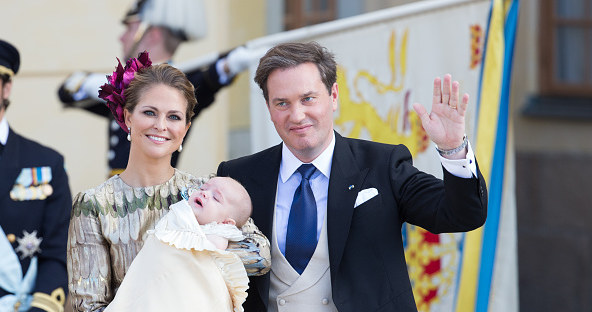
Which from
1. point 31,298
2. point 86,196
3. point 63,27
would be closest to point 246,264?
point 86,196

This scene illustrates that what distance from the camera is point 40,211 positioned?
11.0ft

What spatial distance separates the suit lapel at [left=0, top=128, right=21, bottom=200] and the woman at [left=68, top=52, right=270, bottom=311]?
87 centimetres

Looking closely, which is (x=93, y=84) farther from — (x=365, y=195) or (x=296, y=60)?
(x=365, y=195)

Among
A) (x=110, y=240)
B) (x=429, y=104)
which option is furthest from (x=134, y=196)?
(x=429, y=104)

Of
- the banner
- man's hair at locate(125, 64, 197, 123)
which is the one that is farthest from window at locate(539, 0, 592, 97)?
man's hair at locate(125, 64, 197, 123)

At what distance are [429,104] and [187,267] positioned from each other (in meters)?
1.76

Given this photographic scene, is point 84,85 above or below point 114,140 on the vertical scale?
above

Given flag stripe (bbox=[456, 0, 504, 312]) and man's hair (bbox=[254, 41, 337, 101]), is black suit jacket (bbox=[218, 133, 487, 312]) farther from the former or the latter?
flag stripe (bbox=[456, 0, 504, 312])

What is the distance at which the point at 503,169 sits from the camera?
360cm

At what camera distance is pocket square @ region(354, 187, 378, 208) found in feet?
8.67

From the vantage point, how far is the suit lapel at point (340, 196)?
2570mm

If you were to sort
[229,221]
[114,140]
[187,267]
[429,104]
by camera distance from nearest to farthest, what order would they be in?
[187,267], [229,221], [429,104], [114,140]

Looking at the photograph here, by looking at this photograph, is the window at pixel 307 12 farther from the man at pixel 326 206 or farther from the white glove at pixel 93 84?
the man at pixel 326 206

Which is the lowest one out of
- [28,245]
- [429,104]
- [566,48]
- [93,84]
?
[28,245]
